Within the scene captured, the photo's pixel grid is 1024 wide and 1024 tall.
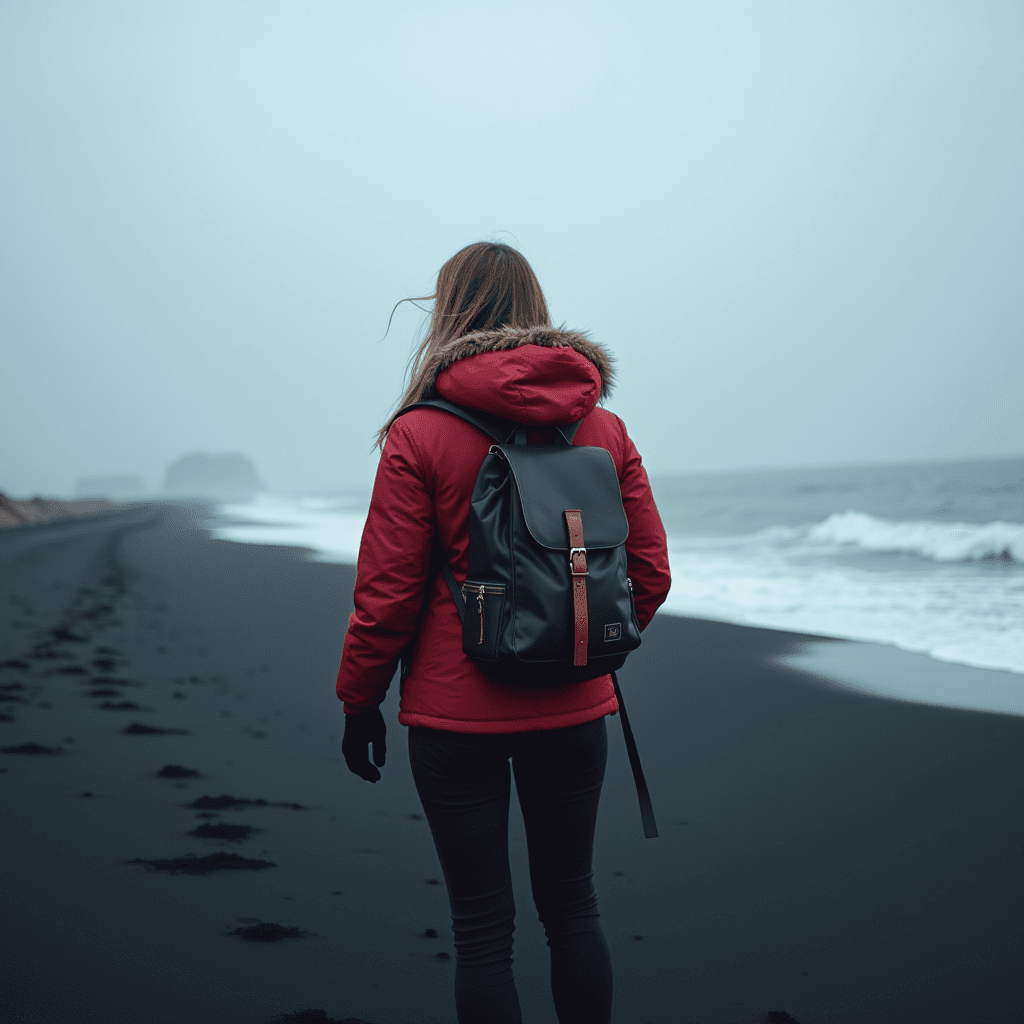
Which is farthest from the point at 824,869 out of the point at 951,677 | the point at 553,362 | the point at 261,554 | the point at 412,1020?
the point at 261,554

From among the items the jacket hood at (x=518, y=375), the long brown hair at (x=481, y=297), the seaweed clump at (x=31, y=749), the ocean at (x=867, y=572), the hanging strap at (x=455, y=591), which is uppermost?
the long brown hair at (x=481, y=297)

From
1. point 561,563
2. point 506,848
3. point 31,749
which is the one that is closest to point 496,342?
point 561,563

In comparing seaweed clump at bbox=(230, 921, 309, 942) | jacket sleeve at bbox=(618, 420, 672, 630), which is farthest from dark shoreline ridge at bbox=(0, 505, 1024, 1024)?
jacket sleeve at bbox=(618, 420, 672, 630)

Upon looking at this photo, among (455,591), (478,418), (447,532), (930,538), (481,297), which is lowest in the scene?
(930,538)

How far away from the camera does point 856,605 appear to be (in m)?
8.31

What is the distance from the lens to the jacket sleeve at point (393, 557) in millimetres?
1338

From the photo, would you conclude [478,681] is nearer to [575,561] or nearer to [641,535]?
[575,561]

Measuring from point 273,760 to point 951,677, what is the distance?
408cm

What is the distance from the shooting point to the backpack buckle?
1337 mm

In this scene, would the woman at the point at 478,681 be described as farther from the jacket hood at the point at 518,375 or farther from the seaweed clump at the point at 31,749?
the seaweed clump at the point at 31,749

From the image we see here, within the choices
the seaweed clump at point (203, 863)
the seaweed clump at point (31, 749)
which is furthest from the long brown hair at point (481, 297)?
the seaweed clump at point (31, 749)

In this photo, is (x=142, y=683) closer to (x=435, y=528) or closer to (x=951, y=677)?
(x=435, y=528)

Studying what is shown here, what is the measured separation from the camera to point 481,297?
1.48 meters

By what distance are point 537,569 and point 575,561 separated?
0.21 feet
